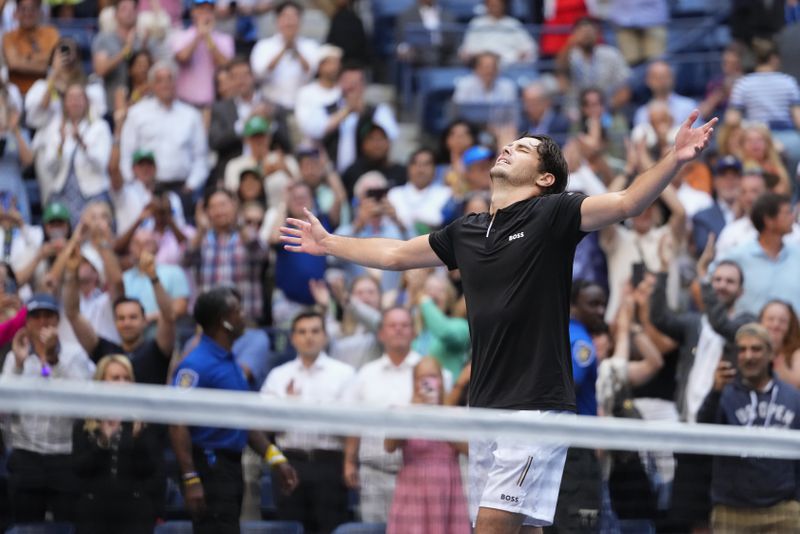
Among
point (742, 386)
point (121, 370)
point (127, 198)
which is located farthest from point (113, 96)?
point (742, 386)

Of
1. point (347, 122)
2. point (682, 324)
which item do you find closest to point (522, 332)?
point (682, 324)

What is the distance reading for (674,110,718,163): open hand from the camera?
221 inches

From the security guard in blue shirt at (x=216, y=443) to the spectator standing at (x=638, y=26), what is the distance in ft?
27.8

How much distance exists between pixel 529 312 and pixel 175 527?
1.79 meters

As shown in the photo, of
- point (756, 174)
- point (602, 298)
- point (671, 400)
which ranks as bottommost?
point (671, 400)

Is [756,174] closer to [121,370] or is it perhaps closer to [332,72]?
[332,72]

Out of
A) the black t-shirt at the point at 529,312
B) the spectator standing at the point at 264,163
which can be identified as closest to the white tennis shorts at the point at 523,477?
the black t-shirt at the point at 529,312

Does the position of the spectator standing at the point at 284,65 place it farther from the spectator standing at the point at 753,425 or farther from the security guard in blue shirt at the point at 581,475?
the security guard in blue shirt at the point at 581,475

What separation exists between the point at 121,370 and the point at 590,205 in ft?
→ 13.9

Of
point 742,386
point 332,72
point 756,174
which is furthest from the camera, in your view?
point 332,72

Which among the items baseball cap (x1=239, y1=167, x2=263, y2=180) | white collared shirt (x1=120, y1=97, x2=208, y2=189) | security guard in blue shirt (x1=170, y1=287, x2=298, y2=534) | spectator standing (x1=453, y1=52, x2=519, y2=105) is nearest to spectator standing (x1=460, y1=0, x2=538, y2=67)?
spectator standing (x1=453, y1=52, x2=519, y2=105)

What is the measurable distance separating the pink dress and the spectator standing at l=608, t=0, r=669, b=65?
10952 mm

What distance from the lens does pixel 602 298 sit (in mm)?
9797

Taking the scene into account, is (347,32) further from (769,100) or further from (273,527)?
(273,527)
